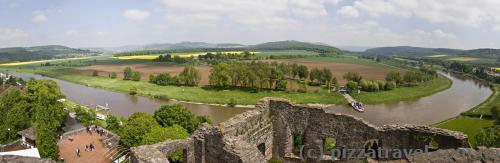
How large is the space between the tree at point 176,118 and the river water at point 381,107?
14650mm

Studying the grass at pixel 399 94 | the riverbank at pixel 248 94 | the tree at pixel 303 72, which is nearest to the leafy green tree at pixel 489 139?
the riverbank at pixel 248 94

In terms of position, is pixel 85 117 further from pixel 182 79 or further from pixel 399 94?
pixel 399 94

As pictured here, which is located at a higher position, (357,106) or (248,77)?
(248,77)

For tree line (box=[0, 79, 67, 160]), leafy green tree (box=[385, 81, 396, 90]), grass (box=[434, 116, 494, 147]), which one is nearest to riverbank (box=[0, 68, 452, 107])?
leafy green tree (box=[385, 81, 396, 90])

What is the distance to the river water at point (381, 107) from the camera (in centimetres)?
5684

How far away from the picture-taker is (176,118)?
36406mm

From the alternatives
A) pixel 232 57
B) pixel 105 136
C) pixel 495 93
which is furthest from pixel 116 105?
pixel 232 57

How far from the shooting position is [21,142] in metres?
35.8

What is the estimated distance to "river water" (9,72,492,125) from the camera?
56844 mm

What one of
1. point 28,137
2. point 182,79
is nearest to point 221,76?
point 182,79

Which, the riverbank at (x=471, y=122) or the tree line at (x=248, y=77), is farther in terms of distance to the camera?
the tree line at (x=248, y=77)

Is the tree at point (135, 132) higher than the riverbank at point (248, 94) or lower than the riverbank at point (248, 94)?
higher

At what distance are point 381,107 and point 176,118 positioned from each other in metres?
42.5

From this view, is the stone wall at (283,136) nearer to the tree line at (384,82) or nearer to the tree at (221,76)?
the tree at (221,76)
